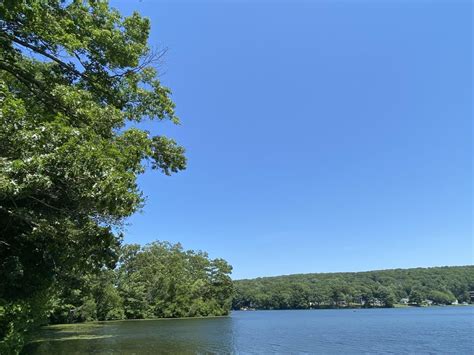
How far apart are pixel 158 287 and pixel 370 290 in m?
86.1

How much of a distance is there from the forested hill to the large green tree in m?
131

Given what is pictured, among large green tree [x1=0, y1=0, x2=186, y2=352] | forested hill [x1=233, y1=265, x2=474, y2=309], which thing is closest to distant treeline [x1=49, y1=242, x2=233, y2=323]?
large green tree [x1=0, y1=0, x2=186, y2=352]

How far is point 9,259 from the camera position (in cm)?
1292

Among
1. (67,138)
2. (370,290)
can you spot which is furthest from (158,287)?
(370,290)

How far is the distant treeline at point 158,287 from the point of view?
212ft

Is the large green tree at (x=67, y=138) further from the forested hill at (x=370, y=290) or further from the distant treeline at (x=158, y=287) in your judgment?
the forested hill at (x=370, y=290)

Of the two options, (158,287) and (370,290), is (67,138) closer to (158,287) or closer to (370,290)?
(158,287)

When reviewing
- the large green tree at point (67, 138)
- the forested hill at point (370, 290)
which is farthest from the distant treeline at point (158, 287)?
the forested hill at point (370, 290)

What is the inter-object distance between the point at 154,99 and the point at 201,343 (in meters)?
23.9

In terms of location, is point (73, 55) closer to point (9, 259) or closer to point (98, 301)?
point (9, 259)

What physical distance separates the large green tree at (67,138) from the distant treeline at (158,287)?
49332 mm

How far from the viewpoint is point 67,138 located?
8.30m

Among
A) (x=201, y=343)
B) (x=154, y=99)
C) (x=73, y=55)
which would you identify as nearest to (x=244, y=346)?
(x=201, y=343)

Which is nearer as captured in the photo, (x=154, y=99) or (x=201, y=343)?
(x=154, y=99)
